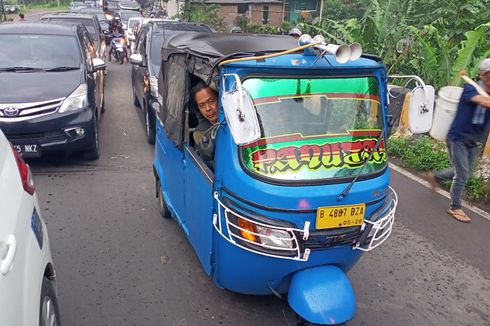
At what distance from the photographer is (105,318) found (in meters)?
3.38

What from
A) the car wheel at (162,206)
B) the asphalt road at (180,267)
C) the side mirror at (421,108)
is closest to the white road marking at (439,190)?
the asphalt road at (180,267)

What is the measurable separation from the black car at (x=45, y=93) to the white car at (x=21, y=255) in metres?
3.23

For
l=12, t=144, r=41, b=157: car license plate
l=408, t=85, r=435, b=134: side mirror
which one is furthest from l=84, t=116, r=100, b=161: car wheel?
l=408, t=85, r=435, b=134: side mirror

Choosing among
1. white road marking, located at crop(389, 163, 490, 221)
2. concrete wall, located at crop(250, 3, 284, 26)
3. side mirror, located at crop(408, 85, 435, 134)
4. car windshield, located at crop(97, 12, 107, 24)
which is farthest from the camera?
concrete wall, located at crop(250, 3, 284, 26)

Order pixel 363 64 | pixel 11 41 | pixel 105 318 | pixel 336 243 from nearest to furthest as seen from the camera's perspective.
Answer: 1. pixel 336 243
2. pixel 363 64
3. pixel 105 318
4. pixel 11 41

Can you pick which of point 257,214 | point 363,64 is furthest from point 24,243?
point 363,64

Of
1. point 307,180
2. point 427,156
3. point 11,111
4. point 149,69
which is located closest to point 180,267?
point 307,180

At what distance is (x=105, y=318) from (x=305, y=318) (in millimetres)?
1608

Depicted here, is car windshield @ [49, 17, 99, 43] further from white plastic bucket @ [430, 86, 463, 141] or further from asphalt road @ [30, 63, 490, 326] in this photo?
white plastic bucket @ [430, 86, 463, 141]

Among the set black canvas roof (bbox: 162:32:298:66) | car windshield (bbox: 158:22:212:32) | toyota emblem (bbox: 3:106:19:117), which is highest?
black canvas roof (bbox: 162:32:298:66)

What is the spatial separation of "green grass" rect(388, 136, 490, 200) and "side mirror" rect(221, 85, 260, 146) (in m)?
4.67

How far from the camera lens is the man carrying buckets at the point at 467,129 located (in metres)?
4.74

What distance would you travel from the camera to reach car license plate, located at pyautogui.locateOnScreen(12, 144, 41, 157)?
5.72 metres

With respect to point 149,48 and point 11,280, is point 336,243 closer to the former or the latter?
point 11,280
